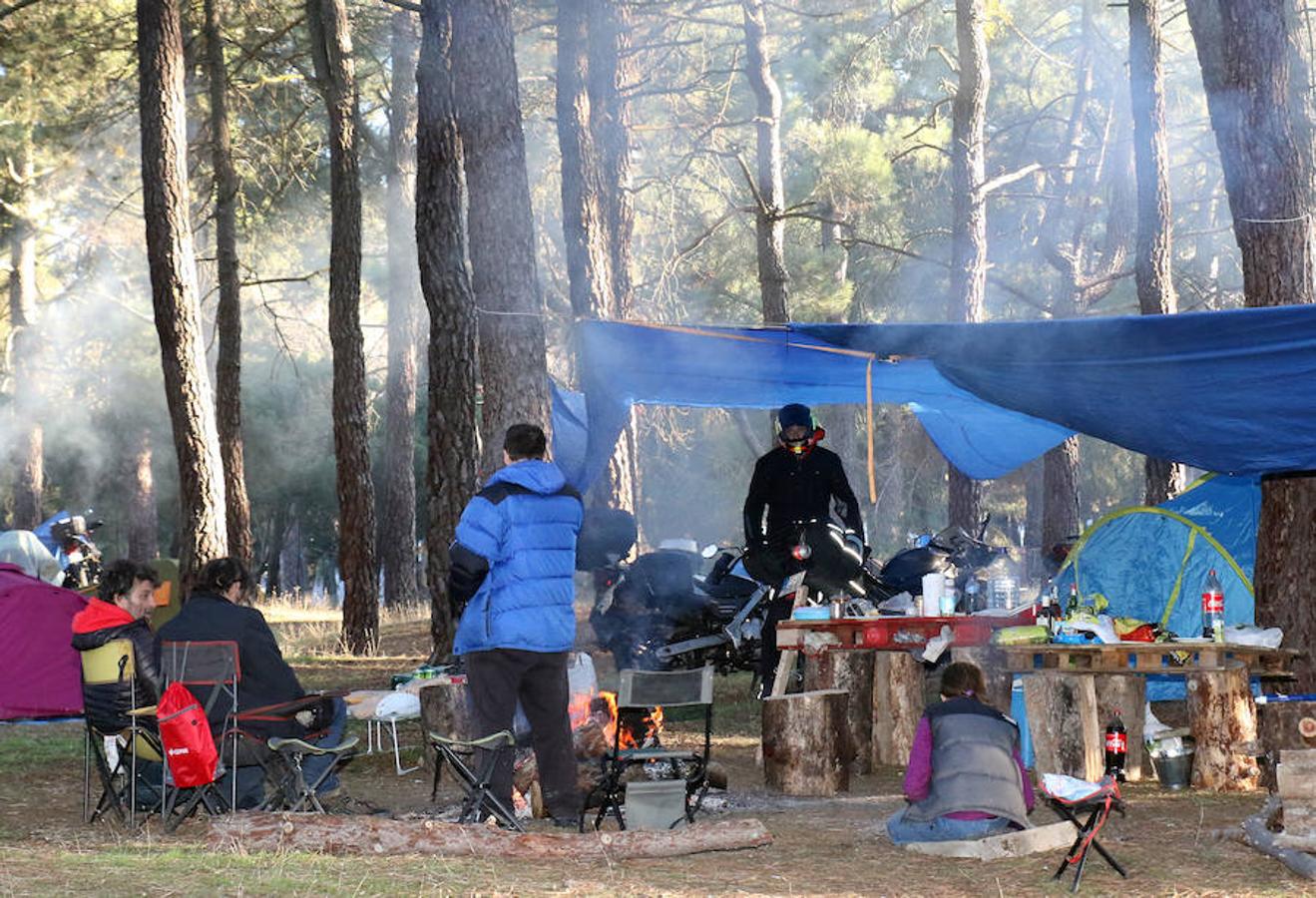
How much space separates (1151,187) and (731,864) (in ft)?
33.7

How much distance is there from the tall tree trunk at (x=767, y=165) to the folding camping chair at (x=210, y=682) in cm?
1257

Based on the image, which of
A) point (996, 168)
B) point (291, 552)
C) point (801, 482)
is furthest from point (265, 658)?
point (291, 552)

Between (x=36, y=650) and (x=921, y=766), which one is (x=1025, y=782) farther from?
(x=36, y=650)

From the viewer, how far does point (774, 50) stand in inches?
1241

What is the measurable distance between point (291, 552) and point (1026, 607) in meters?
35.5

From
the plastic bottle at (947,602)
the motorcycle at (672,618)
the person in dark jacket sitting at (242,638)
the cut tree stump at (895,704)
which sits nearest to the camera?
the person in dark jacket sitting at (242,638)

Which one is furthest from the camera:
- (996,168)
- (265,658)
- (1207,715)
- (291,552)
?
(291,552)

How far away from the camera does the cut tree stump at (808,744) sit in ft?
26.7

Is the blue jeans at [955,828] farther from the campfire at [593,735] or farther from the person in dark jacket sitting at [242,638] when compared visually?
the person in dark jacket sitting at [242,638]

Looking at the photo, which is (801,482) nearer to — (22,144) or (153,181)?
(153,181)

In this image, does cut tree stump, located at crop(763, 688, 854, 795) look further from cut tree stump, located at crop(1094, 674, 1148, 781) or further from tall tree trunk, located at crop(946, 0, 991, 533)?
tall tree trunk, located at crop(946, 0, 991, 533)

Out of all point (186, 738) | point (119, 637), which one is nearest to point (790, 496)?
point (119, 637)

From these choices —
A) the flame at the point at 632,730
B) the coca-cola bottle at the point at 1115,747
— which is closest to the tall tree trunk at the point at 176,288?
the flame at the point at 632,730

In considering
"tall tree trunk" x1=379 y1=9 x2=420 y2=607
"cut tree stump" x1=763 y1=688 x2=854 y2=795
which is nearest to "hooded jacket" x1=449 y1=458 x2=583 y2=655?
"cut tree stump" x1=763 y1=688 x2=854 y2=795
